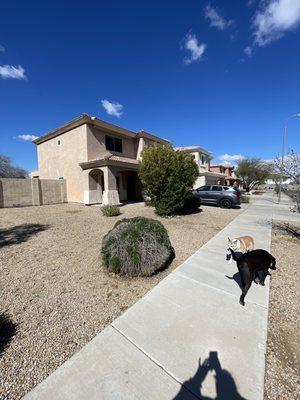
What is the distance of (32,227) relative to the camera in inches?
343

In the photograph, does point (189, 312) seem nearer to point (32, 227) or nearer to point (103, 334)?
point (103, 334)

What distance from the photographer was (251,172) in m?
43.1

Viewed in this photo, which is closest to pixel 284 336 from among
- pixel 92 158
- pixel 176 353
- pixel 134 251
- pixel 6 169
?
pixel 176 353

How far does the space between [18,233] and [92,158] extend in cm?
971

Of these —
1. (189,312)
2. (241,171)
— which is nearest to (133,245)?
(189,312)

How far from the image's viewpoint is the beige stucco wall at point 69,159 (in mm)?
16297

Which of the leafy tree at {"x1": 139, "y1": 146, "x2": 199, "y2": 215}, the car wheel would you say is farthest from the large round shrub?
the car wheel

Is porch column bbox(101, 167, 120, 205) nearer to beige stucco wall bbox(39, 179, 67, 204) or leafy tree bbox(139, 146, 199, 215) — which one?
leafy tree bbox(139, 146, 199, 215)

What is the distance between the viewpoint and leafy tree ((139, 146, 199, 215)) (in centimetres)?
1094

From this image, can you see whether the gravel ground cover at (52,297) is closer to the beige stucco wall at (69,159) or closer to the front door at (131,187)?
the beige stucco wall at (69,159)

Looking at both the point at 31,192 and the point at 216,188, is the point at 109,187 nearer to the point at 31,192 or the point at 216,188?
the point at 31,192

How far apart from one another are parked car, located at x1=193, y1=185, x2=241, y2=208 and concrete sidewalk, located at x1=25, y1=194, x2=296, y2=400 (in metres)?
12.6

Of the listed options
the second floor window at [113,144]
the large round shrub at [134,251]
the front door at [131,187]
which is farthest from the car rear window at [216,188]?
the large round shrub at [134,251]

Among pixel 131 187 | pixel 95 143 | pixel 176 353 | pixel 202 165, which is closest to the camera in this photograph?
pixel 176 353
